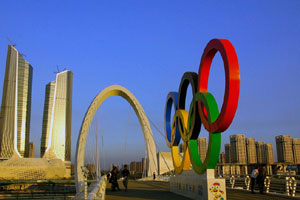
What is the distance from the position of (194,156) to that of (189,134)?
943 mm

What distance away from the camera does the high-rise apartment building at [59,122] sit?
102475mm

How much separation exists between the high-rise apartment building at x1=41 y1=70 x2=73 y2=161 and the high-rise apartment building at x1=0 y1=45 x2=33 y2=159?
33.2ft

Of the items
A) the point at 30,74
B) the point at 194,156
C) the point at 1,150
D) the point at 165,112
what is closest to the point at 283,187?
the point at 194,156

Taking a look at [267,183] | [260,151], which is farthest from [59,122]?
[267,183]

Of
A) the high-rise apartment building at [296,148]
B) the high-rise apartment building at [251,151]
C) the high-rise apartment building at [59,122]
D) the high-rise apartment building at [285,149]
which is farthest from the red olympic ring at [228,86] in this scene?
the high-rise apartment building at [59,122]

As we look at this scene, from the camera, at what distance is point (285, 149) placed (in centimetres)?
7781

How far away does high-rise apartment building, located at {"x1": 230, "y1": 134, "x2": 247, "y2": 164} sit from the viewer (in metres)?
84.6

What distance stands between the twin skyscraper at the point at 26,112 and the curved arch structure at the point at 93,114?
216ft

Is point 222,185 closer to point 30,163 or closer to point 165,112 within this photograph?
point 165,112

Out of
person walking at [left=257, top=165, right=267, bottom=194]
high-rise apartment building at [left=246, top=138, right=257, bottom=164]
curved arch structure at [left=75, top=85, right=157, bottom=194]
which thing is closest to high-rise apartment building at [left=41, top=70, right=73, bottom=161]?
high-rise apartment building at [left=246, top=138, right=257, bottom=164]

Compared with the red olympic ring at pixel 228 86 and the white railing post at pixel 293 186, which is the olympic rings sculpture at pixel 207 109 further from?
the white railing post at pixel 293 186

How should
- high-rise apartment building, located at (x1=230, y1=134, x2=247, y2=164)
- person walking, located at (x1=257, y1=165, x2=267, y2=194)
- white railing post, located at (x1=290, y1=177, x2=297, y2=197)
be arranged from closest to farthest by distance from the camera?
white railing post, located at (x1=290, y1=177, x2=297, y2=197) → person walking, located at (x1=257, y1=165, x2=267, y2=194) → high-rise apartment building, located at (x1=230, y1=134, x2=247, y2=164)

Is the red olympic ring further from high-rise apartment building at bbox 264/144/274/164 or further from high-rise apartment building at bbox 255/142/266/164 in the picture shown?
high-rise apartment building at bbox 255/142/266/164

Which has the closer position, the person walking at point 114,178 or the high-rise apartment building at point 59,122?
the person walking at point 114,178
